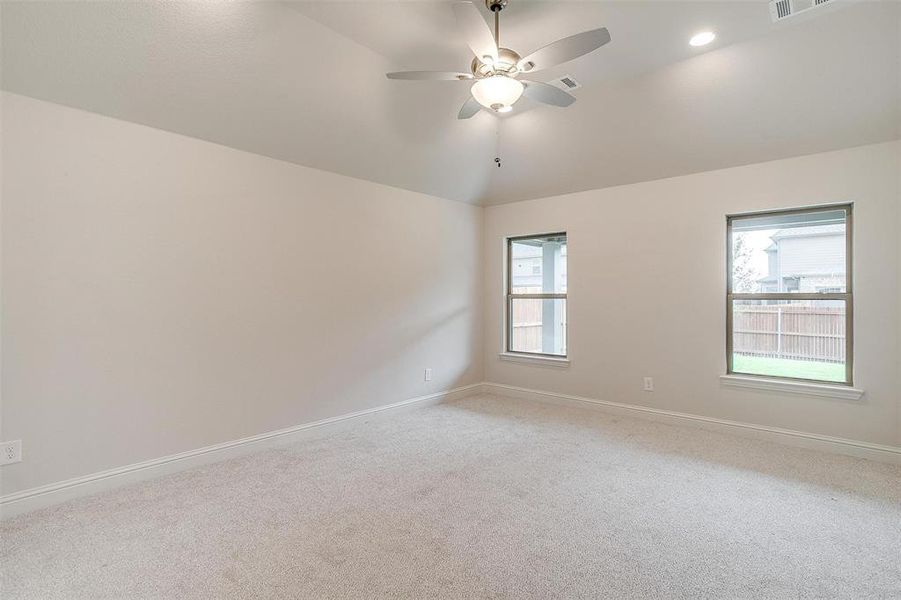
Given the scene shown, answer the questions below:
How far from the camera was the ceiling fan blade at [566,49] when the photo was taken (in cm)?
199

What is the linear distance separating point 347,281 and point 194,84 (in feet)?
6.20

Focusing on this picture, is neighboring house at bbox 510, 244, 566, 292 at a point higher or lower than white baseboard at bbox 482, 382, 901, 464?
higher

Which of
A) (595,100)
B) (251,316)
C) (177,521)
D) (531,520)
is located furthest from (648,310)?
(177,521)

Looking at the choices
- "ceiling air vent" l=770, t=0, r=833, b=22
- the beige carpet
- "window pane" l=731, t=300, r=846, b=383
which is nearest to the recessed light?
"ceiling air vent" l=770, t=0, r=833, b=22

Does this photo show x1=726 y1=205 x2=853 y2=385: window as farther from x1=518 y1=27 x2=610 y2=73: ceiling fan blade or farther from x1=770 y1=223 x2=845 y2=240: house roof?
x1=518 y1=27 x2=610 y2=73: ceiling fan blade

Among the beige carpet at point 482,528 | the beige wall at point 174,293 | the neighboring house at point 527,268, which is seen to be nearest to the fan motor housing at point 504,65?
the beige wall at point 174,293

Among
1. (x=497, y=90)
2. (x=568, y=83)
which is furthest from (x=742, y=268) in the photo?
(x=497, y=90)

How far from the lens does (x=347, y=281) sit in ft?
13.3

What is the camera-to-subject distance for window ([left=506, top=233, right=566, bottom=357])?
200 inches

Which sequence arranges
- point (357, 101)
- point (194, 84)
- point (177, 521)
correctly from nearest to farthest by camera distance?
point (177, 521)
point (194, 84)
point (357, 101)

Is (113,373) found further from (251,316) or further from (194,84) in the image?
(194,84)

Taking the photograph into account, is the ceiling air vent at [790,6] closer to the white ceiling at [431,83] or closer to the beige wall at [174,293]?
the white ceiling at [431,83]

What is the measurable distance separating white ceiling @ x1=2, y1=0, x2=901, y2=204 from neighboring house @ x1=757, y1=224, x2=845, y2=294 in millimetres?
675

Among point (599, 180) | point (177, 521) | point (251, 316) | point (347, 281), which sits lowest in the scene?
point (177, 521)
